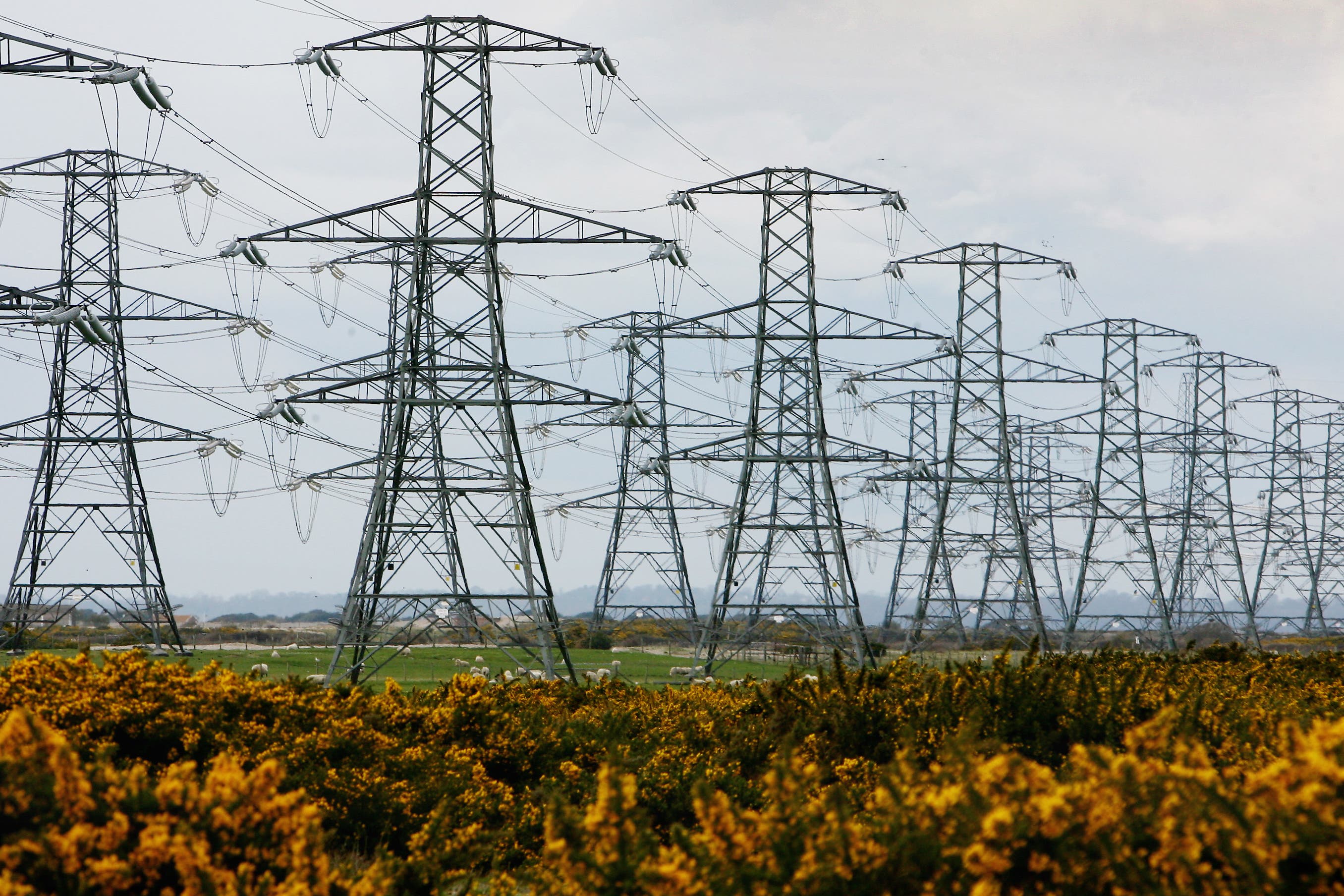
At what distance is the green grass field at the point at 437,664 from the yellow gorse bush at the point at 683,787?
1361cm

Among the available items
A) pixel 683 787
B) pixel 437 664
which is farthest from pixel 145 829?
pixel 437 664

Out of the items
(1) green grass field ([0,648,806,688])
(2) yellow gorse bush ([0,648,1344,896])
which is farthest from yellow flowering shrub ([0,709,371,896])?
(1) green grass field ([0,648,806,688])

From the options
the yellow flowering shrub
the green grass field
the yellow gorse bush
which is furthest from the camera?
the green grass field

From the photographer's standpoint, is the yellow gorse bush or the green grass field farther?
the green grass field

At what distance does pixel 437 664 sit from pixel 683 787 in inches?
1103

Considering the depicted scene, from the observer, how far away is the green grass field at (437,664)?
32875 millimetres

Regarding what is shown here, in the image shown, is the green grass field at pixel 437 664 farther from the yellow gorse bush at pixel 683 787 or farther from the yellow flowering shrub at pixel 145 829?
the yellow flowering shrub at pixel 145 829

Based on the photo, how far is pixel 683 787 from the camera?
1324 centimetres

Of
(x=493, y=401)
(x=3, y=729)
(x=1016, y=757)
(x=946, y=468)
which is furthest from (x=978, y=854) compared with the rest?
(x=946, y=468)

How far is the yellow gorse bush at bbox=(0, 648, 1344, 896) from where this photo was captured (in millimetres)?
5762

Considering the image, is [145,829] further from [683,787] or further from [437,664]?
[437,664]

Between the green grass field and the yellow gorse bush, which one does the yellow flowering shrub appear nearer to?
the yellow gorse bush

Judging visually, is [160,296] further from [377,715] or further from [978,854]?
[978,854]

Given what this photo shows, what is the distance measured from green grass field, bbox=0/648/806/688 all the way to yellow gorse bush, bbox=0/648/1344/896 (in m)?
13.6
